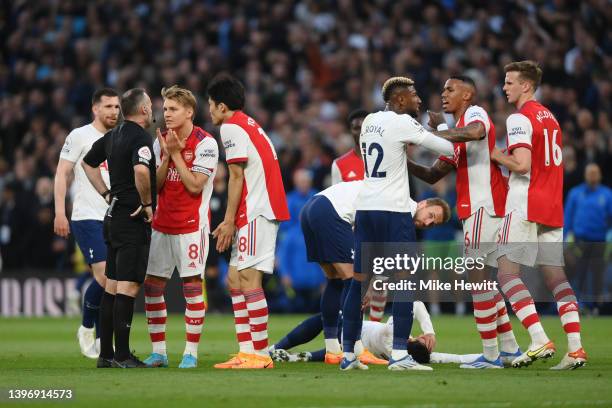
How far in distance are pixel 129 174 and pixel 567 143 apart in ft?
37.4

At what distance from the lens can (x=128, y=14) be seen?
2734cm

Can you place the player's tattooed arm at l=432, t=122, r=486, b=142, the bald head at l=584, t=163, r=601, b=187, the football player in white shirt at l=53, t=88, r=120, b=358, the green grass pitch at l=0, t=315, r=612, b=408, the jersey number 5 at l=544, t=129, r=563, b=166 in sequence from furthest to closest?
1. the bald head at l=584, t=163, r=601, b=187
2. the football player in white shirt at l=53, t=88, r=120, b=358
3. the jersey number 5 at l=544, t=129, r=563, b=166
4. the player's tattooed arm at l=432, t=122, r=486, b=142
5. the green grass pitch at l=0, t=315, r=612, b=408

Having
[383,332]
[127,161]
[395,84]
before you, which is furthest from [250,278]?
[395,84]

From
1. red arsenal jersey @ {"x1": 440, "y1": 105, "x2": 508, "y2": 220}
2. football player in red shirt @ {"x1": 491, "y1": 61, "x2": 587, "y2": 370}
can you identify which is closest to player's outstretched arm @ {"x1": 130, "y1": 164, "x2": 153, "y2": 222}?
red arsenal jersey @ {"x1": 440, "y1": 105, "x2": 508, "y2": 220}

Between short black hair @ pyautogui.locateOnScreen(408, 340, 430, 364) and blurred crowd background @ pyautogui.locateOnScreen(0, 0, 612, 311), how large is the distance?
344 inches

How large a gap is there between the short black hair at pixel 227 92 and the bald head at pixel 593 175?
971 cm

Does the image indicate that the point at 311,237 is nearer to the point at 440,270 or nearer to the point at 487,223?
the point at 487,223

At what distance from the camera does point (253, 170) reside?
1032 cm

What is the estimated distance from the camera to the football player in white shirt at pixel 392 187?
9758 mm

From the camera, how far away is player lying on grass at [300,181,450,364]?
11.1 m

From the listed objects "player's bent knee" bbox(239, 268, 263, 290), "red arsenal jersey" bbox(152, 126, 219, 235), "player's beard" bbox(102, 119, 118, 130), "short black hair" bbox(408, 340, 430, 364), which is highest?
"player's beard" bbox(102, 119, 118, 130)

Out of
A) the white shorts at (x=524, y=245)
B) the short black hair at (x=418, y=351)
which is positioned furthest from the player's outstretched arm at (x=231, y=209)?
the white shorts at (x=524, y=245)

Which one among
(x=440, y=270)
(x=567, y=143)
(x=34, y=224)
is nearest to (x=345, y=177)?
(x=440, y=270)

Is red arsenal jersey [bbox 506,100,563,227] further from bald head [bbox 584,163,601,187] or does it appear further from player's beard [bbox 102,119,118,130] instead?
bald head [bbox 584,163,601,187]
